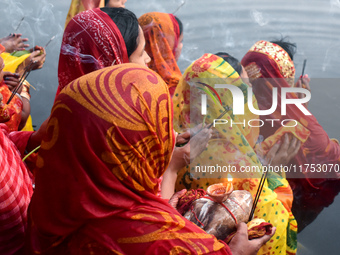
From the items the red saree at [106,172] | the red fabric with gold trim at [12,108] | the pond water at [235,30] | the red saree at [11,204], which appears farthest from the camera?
the pond water at [235,30]

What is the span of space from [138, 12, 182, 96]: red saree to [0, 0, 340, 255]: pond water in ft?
2.73

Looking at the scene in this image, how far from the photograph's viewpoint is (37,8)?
3074mm

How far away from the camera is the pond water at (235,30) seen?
126 inches

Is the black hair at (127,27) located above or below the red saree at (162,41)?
above

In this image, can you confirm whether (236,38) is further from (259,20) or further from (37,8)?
(37,8)

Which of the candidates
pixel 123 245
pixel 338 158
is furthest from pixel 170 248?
pixel 338 158

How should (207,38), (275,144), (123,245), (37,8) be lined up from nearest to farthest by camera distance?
(123,245) → (275,144) → (37,8) → (207,38)

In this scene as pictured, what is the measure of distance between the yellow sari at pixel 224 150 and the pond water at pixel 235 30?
1.63 meters

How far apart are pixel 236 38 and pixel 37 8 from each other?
6.77 feet

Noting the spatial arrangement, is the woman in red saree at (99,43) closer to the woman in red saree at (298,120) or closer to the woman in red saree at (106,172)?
the woman in red saree at (106,172)

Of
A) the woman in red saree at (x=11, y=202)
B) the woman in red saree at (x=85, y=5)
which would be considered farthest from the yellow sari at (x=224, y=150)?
the woman in red saree at (x=85, y=5)

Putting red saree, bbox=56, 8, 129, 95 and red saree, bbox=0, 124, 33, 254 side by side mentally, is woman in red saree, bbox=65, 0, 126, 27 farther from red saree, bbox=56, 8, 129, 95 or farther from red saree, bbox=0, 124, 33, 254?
red saree, bbox=0, 124, 33, 254

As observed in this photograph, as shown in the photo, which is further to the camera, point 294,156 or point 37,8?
point 37,8

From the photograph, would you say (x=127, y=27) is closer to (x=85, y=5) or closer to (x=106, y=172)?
(x=106, y=172)
